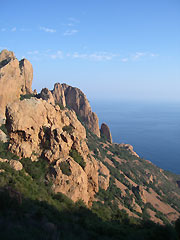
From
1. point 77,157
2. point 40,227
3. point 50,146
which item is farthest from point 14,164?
point 40,227

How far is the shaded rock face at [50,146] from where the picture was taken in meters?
19.9

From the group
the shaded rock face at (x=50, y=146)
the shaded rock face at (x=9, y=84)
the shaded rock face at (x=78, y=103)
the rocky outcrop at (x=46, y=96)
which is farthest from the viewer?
Result: the shaded rock face at (x=78, y=103)

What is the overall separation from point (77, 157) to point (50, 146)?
3.68 metres

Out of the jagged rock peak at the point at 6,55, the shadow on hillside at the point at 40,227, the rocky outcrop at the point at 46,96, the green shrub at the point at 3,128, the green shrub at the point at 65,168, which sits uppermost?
the jagged rock peak at the point at 6,55

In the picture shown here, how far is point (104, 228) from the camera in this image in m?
13.2

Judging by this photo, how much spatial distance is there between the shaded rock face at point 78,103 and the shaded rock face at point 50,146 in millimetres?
38823

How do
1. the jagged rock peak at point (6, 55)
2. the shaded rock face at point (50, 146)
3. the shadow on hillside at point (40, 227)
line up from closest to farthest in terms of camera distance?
the shadow on hillside at point (40, 227)
the shaded rock face at point (50, 146)
the jagged rock peak at point (6, 55)

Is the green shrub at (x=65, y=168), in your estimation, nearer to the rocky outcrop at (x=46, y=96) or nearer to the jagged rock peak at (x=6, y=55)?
the rocky outcrop at (x=46, y=96)

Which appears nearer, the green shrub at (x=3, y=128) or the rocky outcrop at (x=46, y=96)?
the green shrub at (x=3, y=128)

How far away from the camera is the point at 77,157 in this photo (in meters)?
23.4

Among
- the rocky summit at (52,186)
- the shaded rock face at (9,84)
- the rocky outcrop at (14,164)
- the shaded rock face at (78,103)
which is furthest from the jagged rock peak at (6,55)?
the rocky outcrop at (14,164)

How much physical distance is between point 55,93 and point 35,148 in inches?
1717

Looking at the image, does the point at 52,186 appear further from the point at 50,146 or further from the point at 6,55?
the point at 6,55

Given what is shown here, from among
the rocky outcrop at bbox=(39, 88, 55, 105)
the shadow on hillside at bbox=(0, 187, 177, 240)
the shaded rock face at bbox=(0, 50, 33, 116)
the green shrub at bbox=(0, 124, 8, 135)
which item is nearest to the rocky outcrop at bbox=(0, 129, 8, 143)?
the green shrub at bbox=(0, 124, 8, 135)
